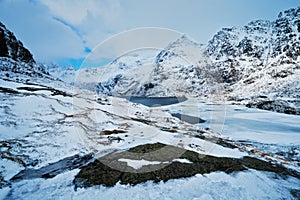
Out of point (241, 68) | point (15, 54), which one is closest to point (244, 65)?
point (241, 68)

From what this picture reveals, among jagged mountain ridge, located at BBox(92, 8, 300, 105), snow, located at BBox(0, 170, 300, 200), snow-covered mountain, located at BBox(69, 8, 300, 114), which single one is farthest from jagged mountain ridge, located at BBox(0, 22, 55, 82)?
jagged mountain ridge, located at BBox(92, 8, 300, 105)

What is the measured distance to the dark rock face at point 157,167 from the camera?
5828mm

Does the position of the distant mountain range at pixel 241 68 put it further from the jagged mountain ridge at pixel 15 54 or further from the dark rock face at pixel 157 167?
the dark rock face at pixel 157 167

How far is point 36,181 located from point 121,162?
9.80 ft

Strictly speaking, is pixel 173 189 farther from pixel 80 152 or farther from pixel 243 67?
pixel 243 67

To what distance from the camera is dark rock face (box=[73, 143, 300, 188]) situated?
19.1ft

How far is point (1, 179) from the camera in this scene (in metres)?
5.32

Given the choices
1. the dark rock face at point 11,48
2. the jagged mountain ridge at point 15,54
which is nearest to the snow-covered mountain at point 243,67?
the jagged mountain ridge at point 15,54

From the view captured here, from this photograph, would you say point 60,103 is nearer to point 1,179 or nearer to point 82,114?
point 82,114

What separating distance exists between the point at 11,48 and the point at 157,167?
152ft

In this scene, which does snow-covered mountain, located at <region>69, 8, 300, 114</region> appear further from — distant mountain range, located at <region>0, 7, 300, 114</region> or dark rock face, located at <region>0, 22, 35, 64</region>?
dark rock face, located at <region>0, 22, 35, 64</region>

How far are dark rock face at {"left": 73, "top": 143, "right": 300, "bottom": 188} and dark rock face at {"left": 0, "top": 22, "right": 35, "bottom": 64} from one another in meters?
39.7

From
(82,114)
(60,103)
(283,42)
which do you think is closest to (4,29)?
(60,103)

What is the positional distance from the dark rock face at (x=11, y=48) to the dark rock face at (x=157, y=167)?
3968cm
